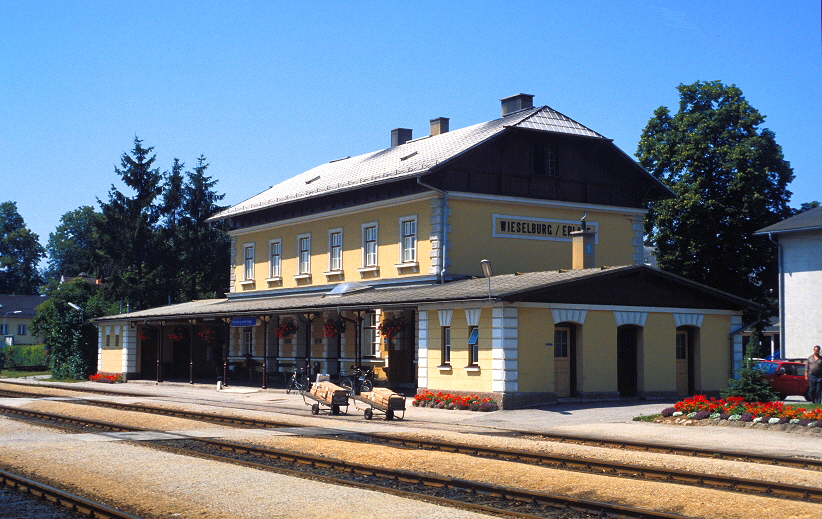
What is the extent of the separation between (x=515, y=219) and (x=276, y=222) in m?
11.9

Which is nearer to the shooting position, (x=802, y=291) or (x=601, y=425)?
(x=601, y=425)

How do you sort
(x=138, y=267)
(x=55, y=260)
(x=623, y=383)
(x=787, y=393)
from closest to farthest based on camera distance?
(x=623, y=383), (x=787, y=393), (x=138, y=267), (x=55, y=260)

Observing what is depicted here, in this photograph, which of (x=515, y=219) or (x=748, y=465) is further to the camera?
(x=515, y=219)

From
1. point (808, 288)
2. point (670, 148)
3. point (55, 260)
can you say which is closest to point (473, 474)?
point (808, 288)

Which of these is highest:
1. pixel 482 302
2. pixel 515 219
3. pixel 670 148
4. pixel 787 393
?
pixel 670 148

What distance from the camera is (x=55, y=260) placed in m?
122

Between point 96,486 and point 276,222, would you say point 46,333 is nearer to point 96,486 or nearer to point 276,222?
point 276,222

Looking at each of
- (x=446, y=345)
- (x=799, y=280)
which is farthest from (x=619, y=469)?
(x=799, y=280)

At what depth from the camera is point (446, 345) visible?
25.9m

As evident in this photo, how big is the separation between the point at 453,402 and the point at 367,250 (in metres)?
10.2

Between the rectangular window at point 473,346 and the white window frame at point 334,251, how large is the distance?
35.3 feet

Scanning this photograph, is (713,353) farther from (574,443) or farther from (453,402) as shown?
(574,443)

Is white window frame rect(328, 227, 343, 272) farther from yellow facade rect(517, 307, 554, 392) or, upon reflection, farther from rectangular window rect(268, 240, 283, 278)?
yellow facade rect(517, 307, 554, 392)

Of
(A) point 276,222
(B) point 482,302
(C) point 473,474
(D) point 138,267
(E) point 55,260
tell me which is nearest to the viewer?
(C) point 473,474
